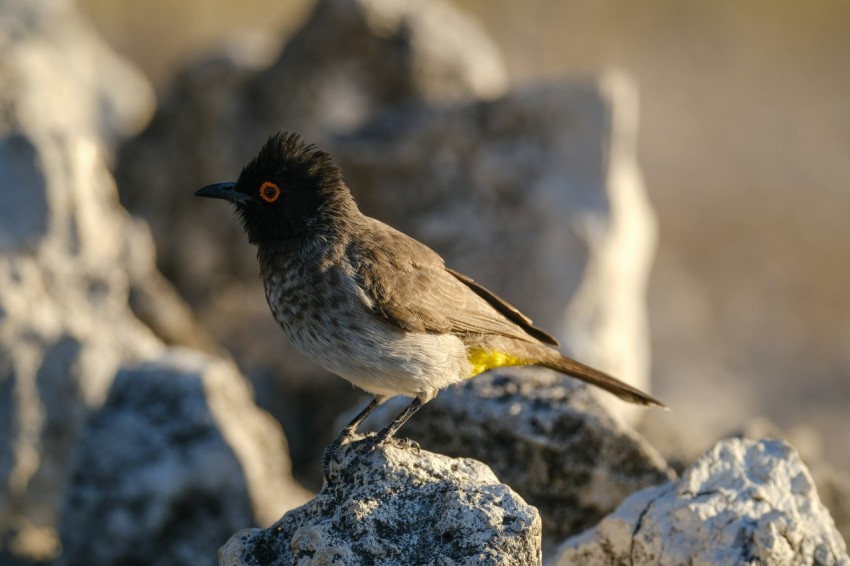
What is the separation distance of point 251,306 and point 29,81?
278 centimetres

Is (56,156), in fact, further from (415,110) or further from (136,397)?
(415,110)

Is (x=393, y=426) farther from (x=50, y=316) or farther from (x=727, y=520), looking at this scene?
(x=50, y=316)

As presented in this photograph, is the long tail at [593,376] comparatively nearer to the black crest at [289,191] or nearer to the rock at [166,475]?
the black crest at [289,191]

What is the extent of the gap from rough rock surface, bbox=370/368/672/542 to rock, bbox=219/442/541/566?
1096mm

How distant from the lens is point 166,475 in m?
6.37

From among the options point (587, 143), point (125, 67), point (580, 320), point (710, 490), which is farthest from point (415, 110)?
point (125, 67)

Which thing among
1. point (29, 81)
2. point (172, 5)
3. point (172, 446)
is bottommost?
point (172, 446)

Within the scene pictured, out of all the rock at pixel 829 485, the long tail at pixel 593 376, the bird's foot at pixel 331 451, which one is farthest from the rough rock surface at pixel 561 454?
the rock at pixel 829 485

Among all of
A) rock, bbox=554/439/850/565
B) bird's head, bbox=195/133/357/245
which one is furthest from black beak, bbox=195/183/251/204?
rock, bbox=554/439/850/565

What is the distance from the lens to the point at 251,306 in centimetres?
1041

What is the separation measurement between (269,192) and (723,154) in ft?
55.8

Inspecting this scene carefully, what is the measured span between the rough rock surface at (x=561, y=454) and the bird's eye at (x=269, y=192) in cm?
142

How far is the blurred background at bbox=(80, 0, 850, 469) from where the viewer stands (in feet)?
47.9

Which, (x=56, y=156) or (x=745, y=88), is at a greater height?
(x=745, y=88)
